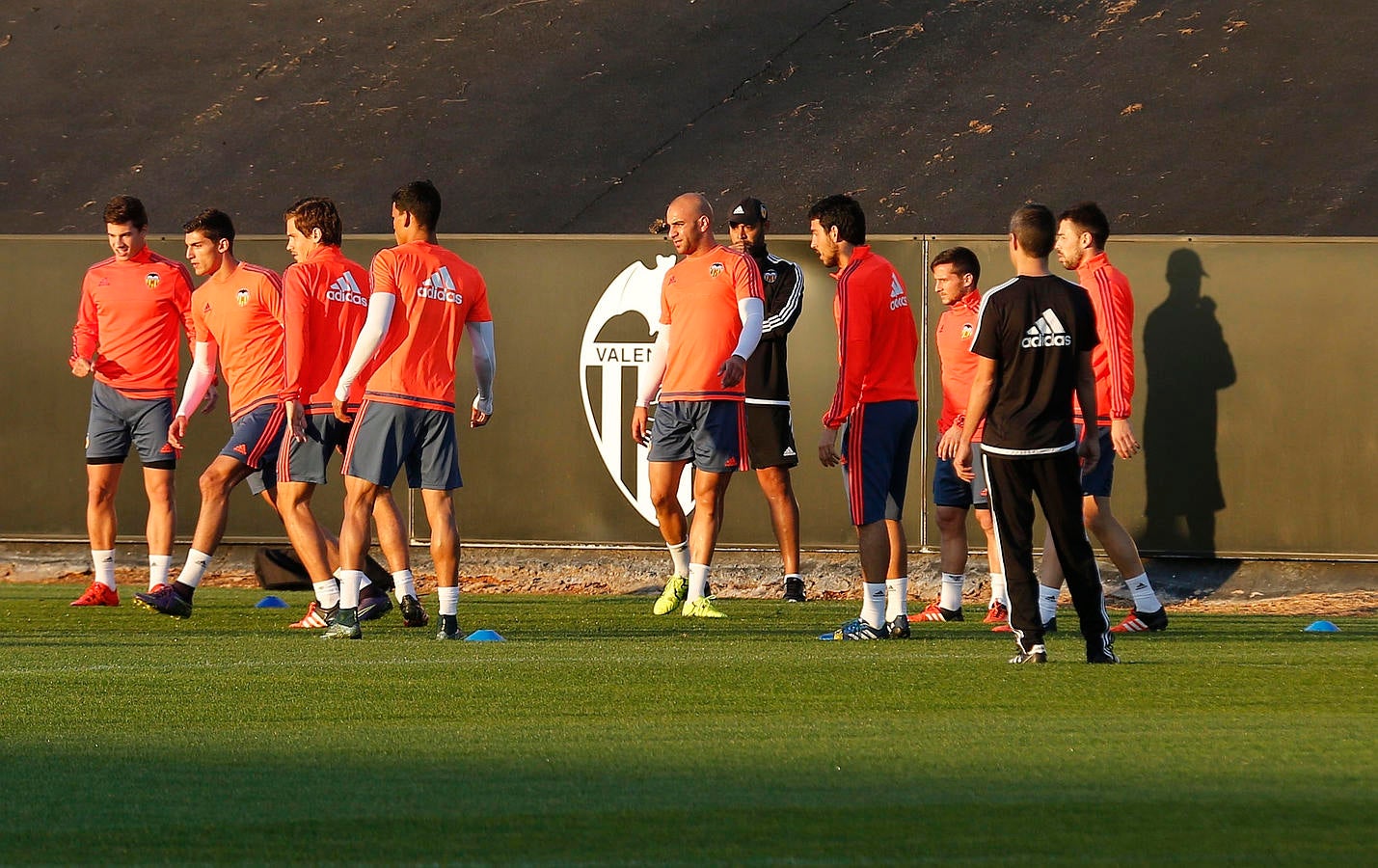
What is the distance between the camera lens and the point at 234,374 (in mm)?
10812

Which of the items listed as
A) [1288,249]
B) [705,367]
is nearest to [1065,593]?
[1288,249]

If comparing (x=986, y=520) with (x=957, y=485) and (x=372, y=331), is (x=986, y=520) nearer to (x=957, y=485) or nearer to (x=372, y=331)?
(x=957, y=485)

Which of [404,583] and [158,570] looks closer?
[404,583]

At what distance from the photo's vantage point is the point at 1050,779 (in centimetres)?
486

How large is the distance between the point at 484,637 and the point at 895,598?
1981 mm

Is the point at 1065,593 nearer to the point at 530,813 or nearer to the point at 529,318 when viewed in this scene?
the point at 529,318

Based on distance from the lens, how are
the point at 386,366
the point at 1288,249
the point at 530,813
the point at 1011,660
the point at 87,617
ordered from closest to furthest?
the point at 530,813 < the point at 1011,660 < the point at 386,366 < the point at 87,617 < the point at 1288,249

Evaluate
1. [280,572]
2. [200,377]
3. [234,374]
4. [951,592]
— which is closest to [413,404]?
[234,374]

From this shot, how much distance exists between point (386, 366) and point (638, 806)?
472 centimetres

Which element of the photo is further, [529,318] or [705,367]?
[529,318]

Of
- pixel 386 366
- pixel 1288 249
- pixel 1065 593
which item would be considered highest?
pixel 1288 249

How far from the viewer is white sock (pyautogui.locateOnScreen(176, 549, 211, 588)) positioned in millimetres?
10672

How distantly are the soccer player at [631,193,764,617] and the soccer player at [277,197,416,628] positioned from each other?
168 cm

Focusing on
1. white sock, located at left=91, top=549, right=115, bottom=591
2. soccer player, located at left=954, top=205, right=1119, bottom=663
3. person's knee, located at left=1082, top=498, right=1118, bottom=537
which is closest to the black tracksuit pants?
soccer player, located at left=954, top=205, right=1119, bottom=663
